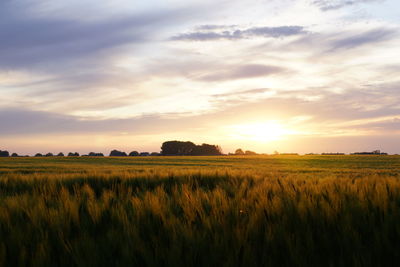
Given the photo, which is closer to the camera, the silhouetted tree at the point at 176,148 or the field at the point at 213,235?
the field at the point at 213,235

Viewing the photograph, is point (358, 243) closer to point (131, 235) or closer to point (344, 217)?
point (344, 217)

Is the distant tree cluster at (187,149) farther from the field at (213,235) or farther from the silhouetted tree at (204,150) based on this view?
the field at (213,235)

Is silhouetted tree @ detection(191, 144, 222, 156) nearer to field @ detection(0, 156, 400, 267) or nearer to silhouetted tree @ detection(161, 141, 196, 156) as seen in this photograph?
silhouetted tree @ detection(161, 141, 196, 156)

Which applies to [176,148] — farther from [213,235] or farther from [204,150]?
[213,235]

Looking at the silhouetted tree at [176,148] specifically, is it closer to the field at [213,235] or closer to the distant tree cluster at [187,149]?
the distant tree cluster at [187,149]

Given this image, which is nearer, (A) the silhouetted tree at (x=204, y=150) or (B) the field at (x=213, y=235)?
(B) the field at (x=213, y=235)

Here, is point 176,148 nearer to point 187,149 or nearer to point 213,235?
point 187,149

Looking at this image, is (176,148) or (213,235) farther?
(176,148)

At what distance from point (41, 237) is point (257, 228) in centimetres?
149

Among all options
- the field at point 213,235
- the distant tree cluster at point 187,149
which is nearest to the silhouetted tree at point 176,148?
the distant tree cluster at point 187,149

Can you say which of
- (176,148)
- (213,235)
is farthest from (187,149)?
(213,235)

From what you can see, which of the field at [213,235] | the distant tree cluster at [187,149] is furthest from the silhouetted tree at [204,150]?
the field at [213,235]

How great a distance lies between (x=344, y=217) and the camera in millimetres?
2348

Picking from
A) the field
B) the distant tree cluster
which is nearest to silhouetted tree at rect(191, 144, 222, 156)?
the distant tree cluster
